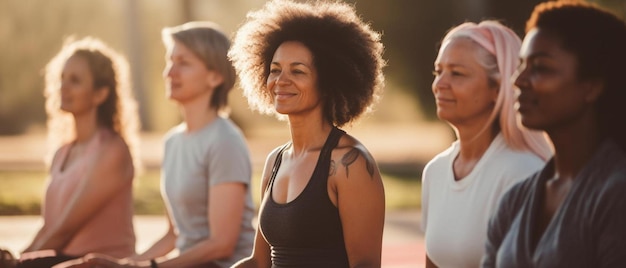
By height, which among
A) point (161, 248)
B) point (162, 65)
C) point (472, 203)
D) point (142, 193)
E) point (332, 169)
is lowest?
point (162, 65)

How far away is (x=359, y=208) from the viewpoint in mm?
4043

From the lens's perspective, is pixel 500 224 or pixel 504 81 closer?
pixel 500 224

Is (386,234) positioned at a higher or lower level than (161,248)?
lower

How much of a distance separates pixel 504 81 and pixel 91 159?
246 centimetres

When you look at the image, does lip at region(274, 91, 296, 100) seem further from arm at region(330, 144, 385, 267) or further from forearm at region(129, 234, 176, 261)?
forearm at region(129, 234, 176, 261)

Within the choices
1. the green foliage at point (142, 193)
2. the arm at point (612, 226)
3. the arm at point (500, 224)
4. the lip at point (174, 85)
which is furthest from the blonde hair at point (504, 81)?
the green foliage at point (142, 193)

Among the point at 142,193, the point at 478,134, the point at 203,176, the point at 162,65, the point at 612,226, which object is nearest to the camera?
the point at 612,226

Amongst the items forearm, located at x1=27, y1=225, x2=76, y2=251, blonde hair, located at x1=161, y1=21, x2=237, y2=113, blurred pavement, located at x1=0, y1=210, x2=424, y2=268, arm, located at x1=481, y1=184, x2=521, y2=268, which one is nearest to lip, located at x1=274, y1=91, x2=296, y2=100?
arm, located at x1=481, y1=184, x2=521, y2=268

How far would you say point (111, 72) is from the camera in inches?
247

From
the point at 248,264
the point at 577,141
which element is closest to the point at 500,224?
the point at 577,141

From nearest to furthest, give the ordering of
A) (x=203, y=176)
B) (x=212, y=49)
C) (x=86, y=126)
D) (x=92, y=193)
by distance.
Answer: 1. (x=203, y=176)
2. (x=212, y=49)
3. (x=92, y=193)
4. (x=86, y=126)

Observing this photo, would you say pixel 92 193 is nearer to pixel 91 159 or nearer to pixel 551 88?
pixel 91 159

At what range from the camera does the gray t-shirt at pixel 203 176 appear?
17.9 ft

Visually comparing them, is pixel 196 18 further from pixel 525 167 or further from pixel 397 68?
pixel 525 167
